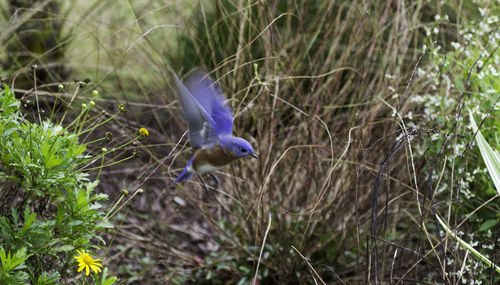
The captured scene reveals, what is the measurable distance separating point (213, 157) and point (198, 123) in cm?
11

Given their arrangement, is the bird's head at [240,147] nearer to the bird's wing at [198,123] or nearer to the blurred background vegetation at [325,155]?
the bird's wing at [198,123]

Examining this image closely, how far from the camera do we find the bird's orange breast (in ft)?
4.91

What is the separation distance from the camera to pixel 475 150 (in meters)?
2.45

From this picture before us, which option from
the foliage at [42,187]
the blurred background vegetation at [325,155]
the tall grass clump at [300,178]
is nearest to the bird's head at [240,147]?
the foliage at [42,187]

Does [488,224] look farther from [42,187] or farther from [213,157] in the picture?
[42,187]

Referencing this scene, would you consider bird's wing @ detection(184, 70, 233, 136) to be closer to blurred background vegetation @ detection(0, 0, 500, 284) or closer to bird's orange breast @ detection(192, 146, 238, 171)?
bird's orange breast @ detection(192, 146, 238, 171)

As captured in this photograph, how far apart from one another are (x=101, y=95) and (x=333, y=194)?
171 centimetres

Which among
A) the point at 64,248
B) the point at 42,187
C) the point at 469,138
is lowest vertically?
the point at 469,138

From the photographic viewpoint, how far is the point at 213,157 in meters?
1.52

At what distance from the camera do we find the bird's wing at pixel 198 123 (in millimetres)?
1488

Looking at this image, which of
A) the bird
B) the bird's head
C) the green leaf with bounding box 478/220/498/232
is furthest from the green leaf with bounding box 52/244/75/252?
the green leaf with bounding box 478/220/498/232

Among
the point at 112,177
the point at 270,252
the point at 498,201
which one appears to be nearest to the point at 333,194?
the point at 270,252

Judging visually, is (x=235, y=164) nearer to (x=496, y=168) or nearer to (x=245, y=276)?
(x=245, y=276)

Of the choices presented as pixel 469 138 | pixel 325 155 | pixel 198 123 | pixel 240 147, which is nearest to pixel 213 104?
pixel 198 123
